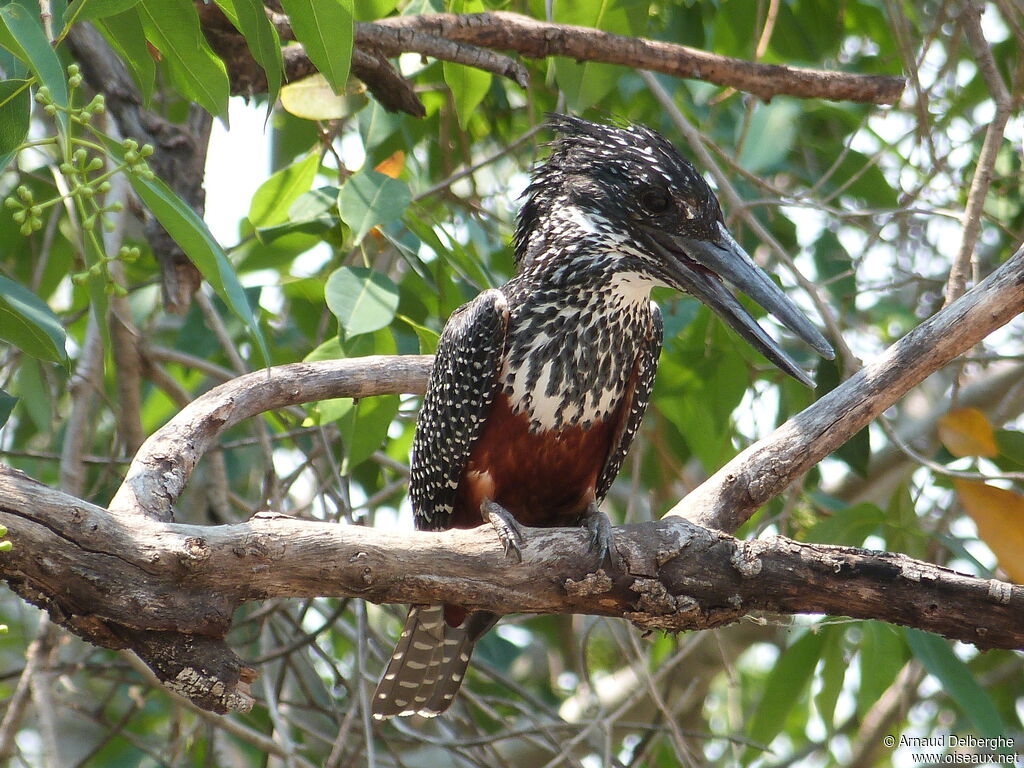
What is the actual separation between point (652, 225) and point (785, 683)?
1.59 metres

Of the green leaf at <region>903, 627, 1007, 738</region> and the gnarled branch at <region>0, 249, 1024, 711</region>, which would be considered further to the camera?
the green leaf at <region>903, 627, 1007, 738</region>

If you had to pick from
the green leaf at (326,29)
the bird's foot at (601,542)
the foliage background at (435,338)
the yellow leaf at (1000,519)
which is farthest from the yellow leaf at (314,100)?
the yellow leaf at (1000,519)

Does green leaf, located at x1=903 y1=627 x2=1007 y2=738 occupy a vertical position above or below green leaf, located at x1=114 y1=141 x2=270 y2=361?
below

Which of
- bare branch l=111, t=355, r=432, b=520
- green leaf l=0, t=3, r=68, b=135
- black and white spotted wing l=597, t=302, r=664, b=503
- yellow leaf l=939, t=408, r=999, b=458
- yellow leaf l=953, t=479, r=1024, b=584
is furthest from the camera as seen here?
black and white spotted wing l=597, t=302, r=664, b=503

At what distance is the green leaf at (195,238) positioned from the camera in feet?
6.63

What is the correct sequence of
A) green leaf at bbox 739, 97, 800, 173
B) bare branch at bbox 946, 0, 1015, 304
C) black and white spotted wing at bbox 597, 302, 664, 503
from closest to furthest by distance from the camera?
bare branch at bbox 946, 0, 1015, 304
black and white spotted wing at bbox 597, 302, 664, 503
green leaf at bbox 739, 97, 800, 173

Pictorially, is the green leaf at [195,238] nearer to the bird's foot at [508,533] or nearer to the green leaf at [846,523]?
the bird's foot at [508,533]

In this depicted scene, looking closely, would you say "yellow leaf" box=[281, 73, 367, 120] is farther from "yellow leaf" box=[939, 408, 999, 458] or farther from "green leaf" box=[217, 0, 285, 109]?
"yellow leaf" box=[939, 408, 999, 458]

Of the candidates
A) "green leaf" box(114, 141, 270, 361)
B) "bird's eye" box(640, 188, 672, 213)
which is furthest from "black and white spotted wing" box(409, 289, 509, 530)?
"green leaf" box(114, 141, 270, 361)

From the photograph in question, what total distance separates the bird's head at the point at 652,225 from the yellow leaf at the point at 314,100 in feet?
2.54

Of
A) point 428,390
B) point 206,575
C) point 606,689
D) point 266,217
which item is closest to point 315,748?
point 606,689

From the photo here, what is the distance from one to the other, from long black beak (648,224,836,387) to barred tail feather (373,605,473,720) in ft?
4.50

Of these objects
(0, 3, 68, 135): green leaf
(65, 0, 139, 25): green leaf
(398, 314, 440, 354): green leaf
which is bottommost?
(0, 3, 68, 135): green leaf

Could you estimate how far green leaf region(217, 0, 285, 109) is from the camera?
227 centimetres
